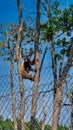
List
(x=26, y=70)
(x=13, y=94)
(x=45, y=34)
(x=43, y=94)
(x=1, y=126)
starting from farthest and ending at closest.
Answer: (x=45, y=34) < (x=26, y=70) < (x=1, y=126) < (x=13, y=94) < (x=43, y=94)

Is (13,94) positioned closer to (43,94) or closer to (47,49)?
(43,94)

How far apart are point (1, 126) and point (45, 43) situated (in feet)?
15.3

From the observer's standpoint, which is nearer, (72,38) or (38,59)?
(38,59)

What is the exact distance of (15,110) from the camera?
7340 millimetres

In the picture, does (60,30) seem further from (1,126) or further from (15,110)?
(15,110)

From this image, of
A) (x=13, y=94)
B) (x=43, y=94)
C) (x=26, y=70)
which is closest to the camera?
(x=43, y=94)

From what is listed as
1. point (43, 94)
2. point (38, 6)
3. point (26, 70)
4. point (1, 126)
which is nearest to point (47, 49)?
point (38, 6)

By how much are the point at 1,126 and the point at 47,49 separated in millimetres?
4393

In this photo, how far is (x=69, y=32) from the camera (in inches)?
518

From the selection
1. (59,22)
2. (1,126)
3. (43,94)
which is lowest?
(43,94)

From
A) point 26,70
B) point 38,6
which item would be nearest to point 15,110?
point 26,70

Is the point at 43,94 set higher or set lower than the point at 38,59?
lower

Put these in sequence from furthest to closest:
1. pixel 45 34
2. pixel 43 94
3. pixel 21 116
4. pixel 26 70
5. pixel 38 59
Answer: pixel 45 34 < pixel 38 59 < pixel 26 70 < pixel 21 116 < pixel 43 94

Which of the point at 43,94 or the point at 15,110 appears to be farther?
the point at 15,110
